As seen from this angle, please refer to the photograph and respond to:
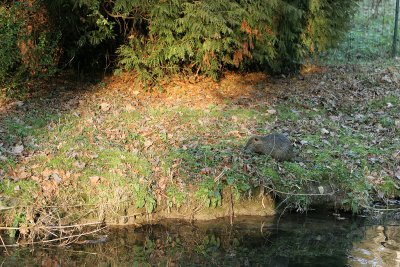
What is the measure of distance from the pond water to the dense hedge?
4310 millimetres

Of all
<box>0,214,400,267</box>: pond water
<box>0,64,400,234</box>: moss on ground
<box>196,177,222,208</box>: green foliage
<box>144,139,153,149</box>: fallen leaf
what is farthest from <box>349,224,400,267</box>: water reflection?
<box>144,139,153,149</box>: fallen leaf

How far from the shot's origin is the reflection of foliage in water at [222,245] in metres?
6.28

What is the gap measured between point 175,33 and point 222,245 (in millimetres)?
5191

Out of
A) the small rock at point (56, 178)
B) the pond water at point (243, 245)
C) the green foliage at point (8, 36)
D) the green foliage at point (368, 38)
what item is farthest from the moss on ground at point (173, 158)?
the green foliage at point (368, 38)

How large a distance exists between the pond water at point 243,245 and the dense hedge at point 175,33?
4310mm

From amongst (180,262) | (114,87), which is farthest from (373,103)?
(180,262)

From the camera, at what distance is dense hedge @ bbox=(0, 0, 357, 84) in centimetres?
991

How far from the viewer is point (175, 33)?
10469 millimetres

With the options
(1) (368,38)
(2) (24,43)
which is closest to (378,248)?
(2) (24,43)

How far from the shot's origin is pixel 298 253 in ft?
21.5

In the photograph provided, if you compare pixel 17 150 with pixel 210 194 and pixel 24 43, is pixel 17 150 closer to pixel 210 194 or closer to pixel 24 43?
pixel 24 43

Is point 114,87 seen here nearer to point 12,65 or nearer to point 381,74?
point 12,65

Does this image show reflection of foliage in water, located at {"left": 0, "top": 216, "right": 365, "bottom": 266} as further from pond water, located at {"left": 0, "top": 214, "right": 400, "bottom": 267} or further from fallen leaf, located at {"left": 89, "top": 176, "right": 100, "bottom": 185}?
fallen leaf, located at {"left": 89, "top": 176, "right": 100, "bottom": 185}

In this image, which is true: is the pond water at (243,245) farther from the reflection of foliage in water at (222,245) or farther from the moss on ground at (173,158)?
the moss on ground at (173,158)
